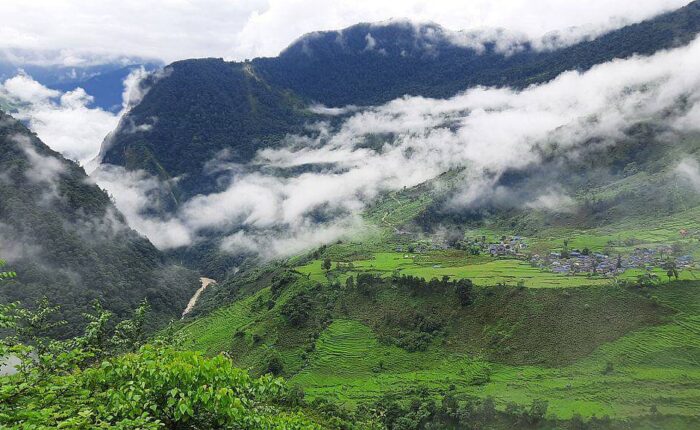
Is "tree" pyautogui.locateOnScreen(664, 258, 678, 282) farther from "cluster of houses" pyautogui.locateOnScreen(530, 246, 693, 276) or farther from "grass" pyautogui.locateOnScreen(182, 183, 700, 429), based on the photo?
"grass" pyautogui.locateOnScreen(182, 183, 700, 429)

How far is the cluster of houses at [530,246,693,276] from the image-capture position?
356ft

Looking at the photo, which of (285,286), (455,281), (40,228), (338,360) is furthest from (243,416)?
(40,228)

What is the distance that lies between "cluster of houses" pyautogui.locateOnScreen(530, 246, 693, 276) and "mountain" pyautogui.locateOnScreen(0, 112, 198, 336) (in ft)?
417

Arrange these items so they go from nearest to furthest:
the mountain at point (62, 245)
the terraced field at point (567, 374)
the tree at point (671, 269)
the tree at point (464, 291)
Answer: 1. the terraced field at point (567, 374)
2. the tree at point (671, 269)
3. the tree at point (464, 291)
4. the mountain at point (62, 245)

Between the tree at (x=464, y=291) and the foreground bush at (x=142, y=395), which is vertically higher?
the foreground bush at (x=142, y=395)

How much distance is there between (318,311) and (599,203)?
420 feet

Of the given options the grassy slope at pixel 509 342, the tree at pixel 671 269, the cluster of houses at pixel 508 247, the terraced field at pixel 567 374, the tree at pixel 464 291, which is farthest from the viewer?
the cluster of houses at pixel 508 247

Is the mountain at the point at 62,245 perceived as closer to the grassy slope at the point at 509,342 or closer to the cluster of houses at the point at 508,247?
the grassy slope at the point at 509,342

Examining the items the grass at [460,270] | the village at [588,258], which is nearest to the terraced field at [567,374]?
the grass at [460,270]

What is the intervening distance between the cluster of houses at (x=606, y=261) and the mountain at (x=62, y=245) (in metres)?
127

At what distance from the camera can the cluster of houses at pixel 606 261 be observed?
108562 mm

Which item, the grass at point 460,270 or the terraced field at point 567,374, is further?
the grass at point 460,270

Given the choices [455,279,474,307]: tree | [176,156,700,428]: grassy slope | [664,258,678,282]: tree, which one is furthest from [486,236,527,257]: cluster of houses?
[455,279,474,307]: tree

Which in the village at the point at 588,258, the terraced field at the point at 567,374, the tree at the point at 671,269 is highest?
the tree at the point at 671,269
